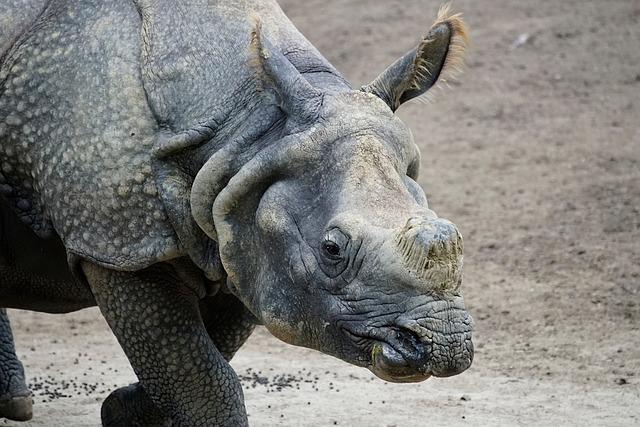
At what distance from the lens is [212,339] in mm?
6355

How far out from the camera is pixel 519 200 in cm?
1119

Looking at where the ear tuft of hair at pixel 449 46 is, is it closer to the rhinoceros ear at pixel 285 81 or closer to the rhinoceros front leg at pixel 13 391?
the rhinoceros ear at pixel 285 81

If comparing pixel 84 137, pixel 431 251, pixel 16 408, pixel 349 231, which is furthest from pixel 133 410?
pixel 431 251

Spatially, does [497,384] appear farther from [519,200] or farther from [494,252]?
[519,200]

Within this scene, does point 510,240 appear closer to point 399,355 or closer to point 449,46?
point 449,46

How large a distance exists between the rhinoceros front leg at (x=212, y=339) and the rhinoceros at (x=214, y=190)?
46cm

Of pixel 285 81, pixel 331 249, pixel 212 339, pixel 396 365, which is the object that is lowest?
pixel 212 339

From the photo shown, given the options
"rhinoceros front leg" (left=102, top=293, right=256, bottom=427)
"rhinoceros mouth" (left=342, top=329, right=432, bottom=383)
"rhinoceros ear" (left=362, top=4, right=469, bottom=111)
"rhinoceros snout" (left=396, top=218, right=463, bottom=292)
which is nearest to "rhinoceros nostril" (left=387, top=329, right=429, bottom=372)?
"rhinoceros mouth" (left=342, top=329, right=432, bottom=383)

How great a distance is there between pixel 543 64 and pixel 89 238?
9404 mm

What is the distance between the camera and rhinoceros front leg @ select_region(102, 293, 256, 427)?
6301 millimetres

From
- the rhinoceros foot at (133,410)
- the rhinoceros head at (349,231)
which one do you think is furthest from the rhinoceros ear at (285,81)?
the rhinoceros foot at (133,410)

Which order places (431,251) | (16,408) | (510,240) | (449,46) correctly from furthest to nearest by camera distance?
(510,240) → (16,408) → (449,46) → (431,251)

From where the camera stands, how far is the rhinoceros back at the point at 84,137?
5.45 metres

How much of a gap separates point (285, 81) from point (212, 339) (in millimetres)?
1646
